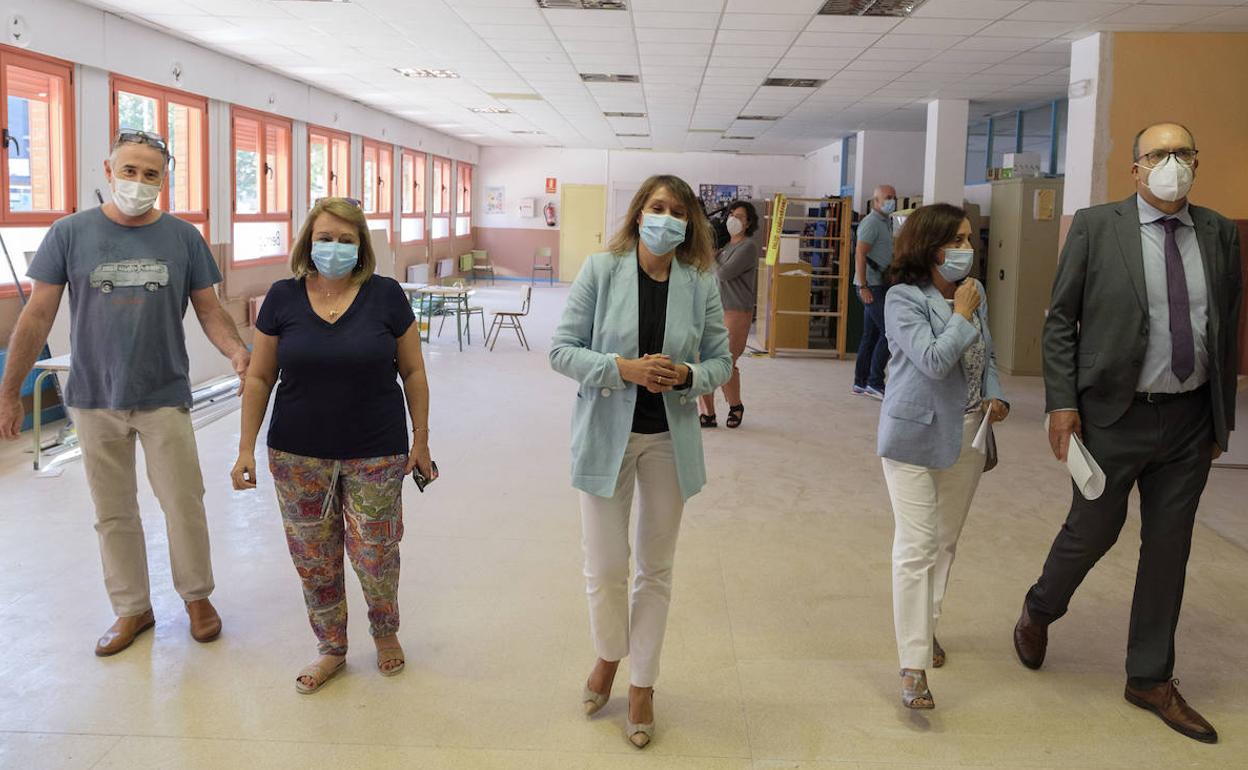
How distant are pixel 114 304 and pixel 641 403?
1.69 m

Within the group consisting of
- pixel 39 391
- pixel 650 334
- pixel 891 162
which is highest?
pixel 891 162

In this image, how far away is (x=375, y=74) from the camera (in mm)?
11656

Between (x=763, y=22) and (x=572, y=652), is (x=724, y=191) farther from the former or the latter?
(x=572, y=652)

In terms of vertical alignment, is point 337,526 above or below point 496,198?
below

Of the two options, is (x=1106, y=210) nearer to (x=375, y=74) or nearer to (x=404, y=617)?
(x=404, y=617)

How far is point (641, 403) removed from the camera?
9.37 ft

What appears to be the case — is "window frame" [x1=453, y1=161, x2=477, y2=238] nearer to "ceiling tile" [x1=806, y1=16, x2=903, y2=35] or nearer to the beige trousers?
"ceiling tile" [x1=806, y1=16, x2=903, y2=35]

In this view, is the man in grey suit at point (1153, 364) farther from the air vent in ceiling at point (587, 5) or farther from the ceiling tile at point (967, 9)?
the air vent in ceiling at point (587, 5)

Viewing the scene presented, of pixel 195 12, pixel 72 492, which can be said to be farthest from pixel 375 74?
pixel 72 492

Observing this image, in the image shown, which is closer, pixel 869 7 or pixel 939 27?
pixel 869 7

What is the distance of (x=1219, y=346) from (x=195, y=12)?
768cm

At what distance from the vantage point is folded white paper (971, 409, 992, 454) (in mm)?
3096

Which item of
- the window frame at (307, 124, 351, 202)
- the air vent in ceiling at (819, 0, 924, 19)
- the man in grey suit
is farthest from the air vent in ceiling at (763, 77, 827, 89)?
the man in grey suit

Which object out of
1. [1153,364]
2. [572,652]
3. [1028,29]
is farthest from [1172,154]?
[1028,29]
